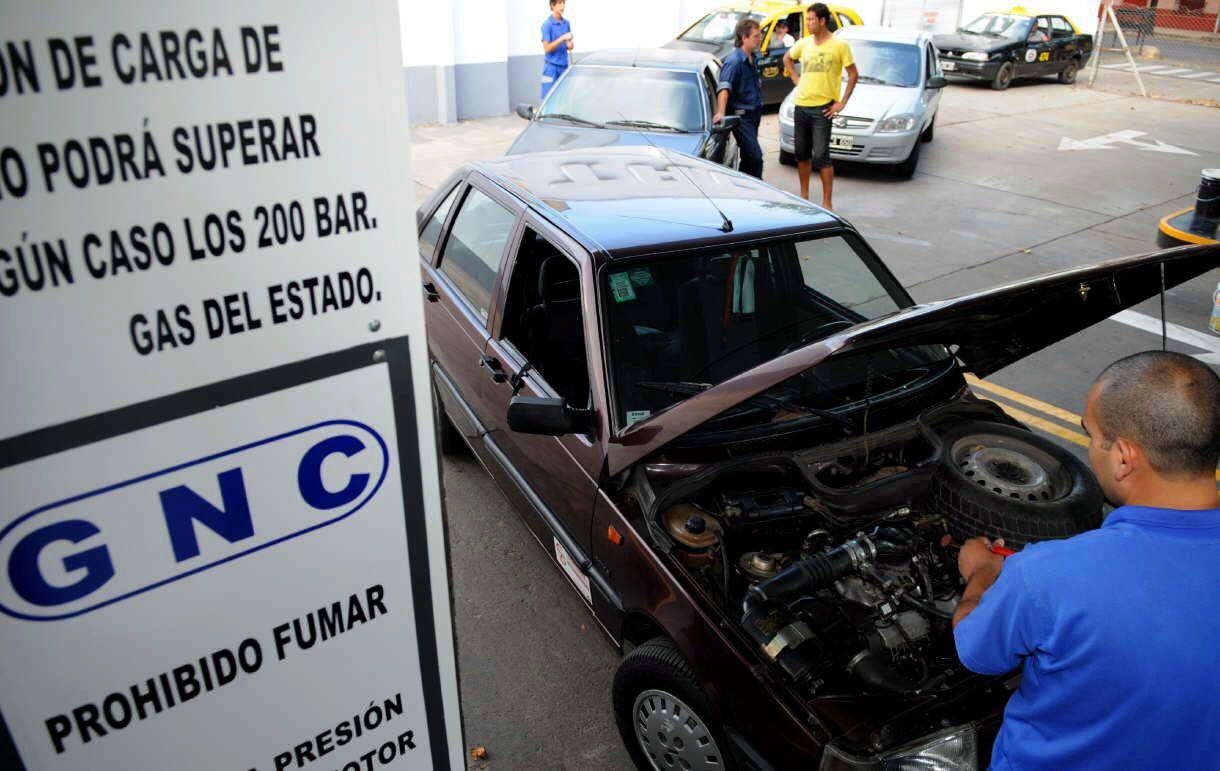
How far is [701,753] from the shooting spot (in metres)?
2.88

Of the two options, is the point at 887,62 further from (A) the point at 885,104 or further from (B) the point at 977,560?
(B) the point at 977,560

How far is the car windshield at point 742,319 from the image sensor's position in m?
3.38

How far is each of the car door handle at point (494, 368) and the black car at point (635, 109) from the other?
408cm

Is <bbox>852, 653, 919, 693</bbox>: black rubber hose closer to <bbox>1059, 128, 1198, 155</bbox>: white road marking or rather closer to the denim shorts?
the denim shorts

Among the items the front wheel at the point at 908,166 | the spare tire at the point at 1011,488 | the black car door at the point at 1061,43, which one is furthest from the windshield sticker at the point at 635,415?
the black car door at the point at 1061,43

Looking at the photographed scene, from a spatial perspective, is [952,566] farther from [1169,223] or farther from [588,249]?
[1169,223]

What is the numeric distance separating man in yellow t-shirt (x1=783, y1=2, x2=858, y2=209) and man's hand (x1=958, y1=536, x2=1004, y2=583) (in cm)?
642

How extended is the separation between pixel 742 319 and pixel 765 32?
11737 millimetres

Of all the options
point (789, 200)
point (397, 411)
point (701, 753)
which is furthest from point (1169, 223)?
point (397, 411)

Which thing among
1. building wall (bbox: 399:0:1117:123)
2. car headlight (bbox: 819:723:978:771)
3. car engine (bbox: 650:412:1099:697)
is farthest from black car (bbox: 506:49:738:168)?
car headlight (bbox: 819:723:978:771)

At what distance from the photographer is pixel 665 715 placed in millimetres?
2986

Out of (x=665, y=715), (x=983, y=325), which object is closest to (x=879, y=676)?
(x=665, y=715)

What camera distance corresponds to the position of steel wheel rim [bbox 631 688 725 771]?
286cm

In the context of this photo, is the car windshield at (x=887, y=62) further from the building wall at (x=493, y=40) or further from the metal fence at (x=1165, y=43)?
the metal fence at (x=1165, y=43)
